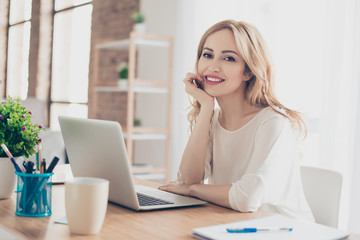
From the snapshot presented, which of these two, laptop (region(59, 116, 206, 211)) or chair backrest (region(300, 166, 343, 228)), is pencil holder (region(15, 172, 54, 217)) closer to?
laptop (region(59, 116, 206, 211))

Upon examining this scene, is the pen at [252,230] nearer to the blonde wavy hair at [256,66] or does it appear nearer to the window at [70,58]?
the blonde wavy hair at [256,66]

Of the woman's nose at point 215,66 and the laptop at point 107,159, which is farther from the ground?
the woman's nose at point 215,66

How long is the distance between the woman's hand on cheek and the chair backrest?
1.42 ft

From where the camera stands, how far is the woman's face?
1.74 metres

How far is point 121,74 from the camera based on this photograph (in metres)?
4.24

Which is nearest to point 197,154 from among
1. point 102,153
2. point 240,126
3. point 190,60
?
point 240,126

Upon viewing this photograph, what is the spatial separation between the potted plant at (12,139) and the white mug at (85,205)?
387 millimetres

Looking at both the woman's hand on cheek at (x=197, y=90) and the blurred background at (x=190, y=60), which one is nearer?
the woman's hand on cheek at (x=197, y=90)

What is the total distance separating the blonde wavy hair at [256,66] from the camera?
1728mm

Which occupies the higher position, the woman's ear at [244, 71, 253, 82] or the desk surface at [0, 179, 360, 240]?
the woman's ear at [244, 71, 253, 82]

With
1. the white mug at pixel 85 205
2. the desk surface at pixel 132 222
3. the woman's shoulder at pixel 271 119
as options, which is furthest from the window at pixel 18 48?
the white mug at pixel 85 205

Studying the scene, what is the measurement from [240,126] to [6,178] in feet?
2.75

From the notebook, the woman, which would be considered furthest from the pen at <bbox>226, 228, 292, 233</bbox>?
the woman

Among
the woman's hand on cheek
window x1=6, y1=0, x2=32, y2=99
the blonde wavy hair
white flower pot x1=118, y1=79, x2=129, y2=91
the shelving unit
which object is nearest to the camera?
the blonde wavy hair
